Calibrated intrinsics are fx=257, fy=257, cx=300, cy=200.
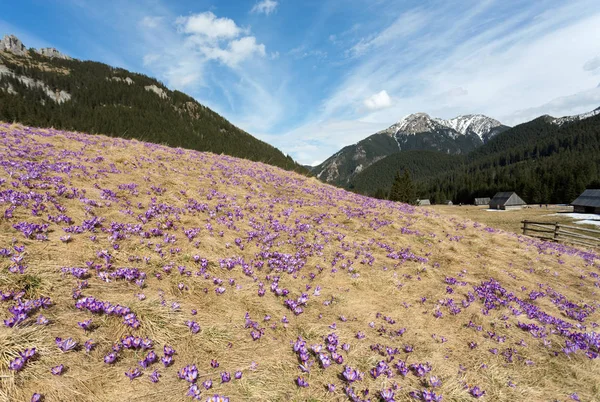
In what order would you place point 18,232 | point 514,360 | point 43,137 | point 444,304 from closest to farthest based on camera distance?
1. point 514,360
2. point 18,232
3. point 444,304
4. point 43,137

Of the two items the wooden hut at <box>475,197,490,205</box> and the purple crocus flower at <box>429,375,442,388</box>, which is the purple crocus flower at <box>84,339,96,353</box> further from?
the wooden hut at <box>475,197,490,205</box>

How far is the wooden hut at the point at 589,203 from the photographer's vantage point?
66.1 m

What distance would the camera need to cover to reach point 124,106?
151m

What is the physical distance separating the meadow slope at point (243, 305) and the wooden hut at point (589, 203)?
8351 centimetres

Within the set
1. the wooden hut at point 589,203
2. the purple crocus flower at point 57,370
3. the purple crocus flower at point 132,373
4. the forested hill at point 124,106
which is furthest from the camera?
the forested hill at point 124,106

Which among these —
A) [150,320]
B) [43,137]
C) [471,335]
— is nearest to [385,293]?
[471,335]

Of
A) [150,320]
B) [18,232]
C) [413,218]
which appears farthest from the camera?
[413,218]

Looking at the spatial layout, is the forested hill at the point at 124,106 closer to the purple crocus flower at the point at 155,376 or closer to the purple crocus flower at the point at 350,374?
the purple crocus flower at the point at 350,374

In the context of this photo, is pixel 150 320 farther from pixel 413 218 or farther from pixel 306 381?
pixel 413 218

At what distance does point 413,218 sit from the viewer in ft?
52.5

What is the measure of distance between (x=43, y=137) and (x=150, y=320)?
14.6 meters

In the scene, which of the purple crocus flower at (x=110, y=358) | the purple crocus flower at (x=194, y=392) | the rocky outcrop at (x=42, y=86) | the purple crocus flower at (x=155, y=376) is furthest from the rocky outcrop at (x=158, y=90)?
the purple crocus flower at (x=194, y=392)

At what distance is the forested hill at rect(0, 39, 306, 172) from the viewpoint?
13462 centimetres

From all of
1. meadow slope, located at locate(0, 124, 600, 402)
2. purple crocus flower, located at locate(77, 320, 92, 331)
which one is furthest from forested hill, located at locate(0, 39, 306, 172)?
purple crocus flower, located at locate(77, 320, 92, 331)
